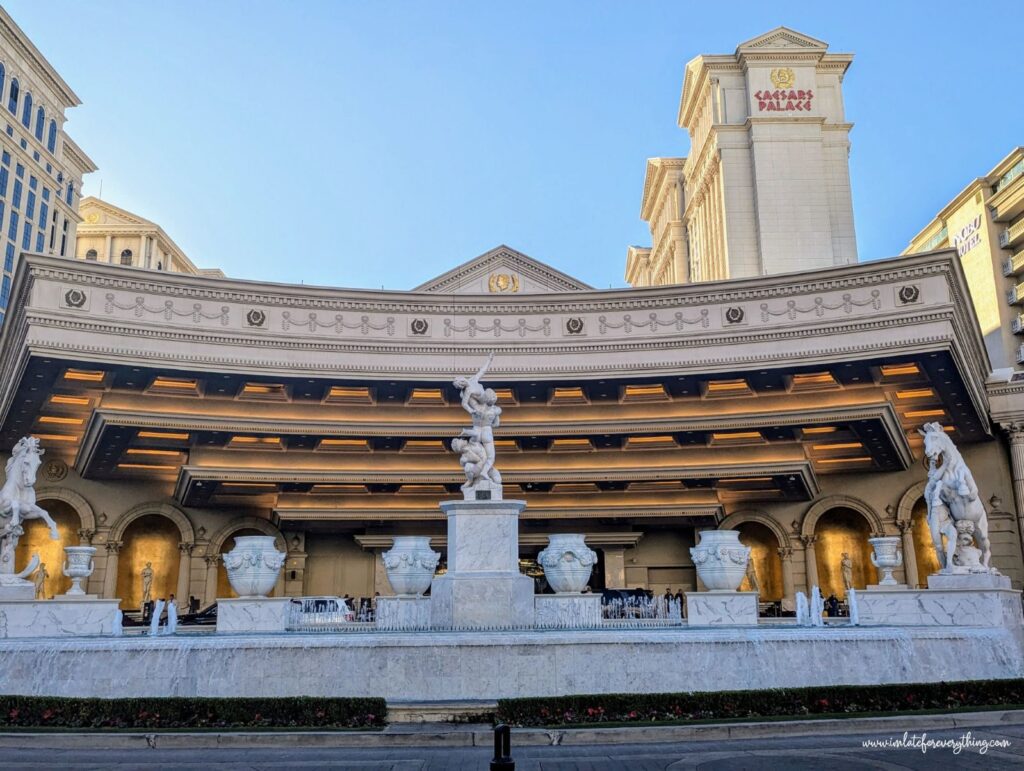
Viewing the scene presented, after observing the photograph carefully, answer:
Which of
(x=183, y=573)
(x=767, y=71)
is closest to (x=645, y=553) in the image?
(x=183, y=573)

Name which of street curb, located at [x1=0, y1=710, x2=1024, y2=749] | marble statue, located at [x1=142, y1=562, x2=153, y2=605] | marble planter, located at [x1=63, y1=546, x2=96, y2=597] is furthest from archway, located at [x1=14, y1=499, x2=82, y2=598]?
street curb, located at [x1=0, y1=710, x2=1024, y2=749]

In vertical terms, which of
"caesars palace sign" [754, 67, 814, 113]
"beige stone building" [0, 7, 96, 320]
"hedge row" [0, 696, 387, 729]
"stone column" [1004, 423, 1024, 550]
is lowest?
"hedge row" [0, 696, 387, 729]

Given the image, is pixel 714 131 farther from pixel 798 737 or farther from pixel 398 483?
pixel 798 737

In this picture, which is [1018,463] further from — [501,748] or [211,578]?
[501,748]

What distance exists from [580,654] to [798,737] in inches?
144

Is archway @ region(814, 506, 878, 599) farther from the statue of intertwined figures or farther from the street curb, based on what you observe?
the street curb

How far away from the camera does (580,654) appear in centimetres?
1445

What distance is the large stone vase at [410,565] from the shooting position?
2084cm

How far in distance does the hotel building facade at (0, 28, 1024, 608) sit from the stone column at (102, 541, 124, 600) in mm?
133

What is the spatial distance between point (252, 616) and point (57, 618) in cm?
476

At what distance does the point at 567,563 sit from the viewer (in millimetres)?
19453

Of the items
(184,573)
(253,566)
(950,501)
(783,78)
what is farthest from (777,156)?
(253,566)

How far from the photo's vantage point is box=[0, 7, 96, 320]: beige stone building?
7700 cm

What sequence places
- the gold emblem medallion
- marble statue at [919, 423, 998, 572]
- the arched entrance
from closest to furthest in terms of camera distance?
marble statue at [919, 423, 998, 572] → the arched entrance → the gold emblem medallion
